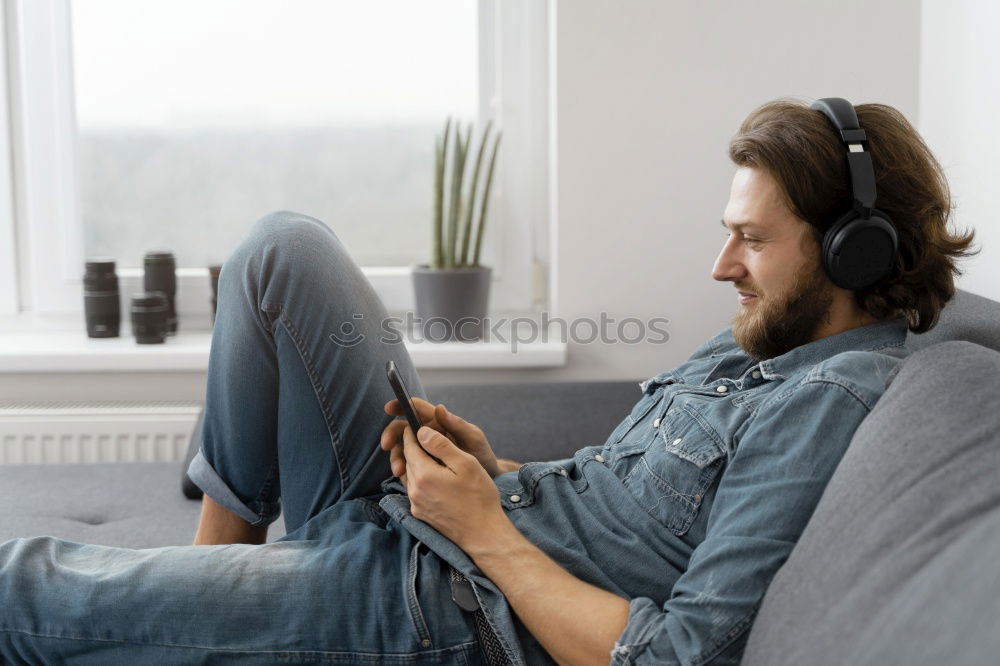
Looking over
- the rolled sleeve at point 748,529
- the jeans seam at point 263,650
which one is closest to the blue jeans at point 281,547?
→ the jeans seam at point 263,650

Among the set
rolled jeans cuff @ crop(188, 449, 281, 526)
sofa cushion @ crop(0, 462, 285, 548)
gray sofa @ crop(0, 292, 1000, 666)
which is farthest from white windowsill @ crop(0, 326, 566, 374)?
gray sofa @ crop(0, 292, 1000, 666)

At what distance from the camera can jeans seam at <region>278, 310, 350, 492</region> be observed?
4.39 ft

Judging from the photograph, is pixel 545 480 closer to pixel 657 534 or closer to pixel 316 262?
pixel 657 534

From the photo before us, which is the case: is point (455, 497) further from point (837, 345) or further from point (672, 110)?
point (672, 110)

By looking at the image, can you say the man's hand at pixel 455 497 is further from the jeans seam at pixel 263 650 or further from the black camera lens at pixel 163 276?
the black camera lens at pixel 163 276

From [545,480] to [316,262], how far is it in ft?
1.36

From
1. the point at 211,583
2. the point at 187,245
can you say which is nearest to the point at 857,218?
the point at 211,583

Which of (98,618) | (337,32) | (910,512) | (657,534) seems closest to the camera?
(910,512)

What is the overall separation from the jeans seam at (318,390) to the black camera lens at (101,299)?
1262 mm

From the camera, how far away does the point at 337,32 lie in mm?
2527

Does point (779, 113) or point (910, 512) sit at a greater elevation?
point (779, 113)

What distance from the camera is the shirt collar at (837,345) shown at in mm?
1246

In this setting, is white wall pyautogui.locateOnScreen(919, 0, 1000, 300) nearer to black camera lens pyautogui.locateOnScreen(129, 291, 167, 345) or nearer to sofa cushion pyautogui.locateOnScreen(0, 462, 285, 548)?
sofa cushion pyautogui.locateOnScreen(0, 462, 285, 548)

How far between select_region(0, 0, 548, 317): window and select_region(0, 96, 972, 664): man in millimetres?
1176
